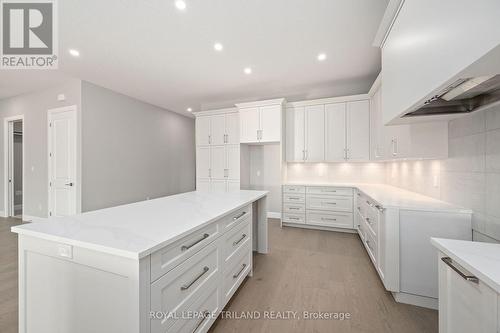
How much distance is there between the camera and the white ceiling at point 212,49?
203cm

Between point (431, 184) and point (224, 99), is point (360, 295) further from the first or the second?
point (224, 99)

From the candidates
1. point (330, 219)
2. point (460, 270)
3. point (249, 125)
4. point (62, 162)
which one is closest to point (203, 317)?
point (460, 270)

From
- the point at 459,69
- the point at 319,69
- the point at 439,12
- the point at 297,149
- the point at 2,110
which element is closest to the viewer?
the point at 459,69

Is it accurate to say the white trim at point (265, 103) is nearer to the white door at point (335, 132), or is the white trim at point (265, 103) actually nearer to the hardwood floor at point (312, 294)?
the white door at point (335, 132)

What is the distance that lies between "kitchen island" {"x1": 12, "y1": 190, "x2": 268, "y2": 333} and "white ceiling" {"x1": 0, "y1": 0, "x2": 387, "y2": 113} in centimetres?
205

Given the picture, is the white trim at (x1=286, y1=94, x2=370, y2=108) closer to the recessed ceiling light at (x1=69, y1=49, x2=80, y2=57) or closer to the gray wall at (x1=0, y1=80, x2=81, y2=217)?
the recessed ceiling light at (x1=69, y1=49, x2=80, y2=57)

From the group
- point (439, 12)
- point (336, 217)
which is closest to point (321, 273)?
point (336, 217)

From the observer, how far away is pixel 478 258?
0.88m

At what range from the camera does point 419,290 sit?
5.75 feet

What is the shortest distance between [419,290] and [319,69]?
3.13 m

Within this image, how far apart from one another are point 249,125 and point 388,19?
2800 millimetres

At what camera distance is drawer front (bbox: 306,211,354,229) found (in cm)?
364

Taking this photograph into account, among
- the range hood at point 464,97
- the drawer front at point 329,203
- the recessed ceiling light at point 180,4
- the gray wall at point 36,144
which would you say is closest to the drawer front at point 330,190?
the drawer front at point 329,203

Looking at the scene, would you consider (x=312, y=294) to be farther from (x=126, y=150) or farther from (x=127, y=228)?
(x=126, y=150)
